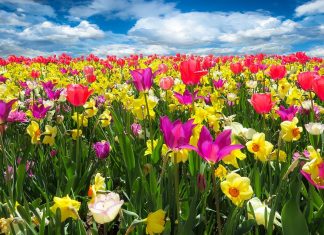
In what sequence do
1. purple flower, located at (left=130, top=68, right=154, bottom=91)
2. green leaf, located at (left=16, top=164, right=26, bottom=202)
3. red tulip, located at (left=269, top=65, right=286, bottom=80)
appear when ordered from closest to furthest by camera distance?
green leaf, located at (left=16, top=164, right=26, bottom=202)
purple flower, located at (left=130, top=68, right=154, bottom=91)
red tulip, located at (left=269, top=65, right=286, bottom=80)

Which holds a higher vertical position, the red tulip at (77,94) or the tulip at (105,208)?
the red tulip at (77,94)

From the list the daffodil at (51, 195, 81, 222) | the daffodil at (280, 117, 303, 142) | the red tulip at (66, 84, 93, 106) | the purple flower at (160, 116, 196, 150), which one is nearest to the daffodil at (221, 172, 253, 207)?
the purple flower at (160, 116, 196, 150)

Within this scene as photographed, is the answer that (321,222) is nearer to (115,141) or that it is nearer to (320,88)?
(320,88)

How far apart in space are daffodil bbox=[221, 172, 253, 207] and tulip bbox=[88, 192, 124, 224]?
462 mm

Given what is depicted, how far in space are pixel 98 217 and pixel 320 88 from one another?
6.42 feet

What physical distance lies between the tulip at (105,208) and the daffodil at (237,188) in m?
0.46

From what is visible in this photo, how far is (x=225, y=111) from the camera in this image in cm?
462

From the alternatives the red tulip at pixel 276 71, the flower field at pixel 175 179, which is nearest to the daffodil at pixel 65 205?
the flower field at pixel 175 179

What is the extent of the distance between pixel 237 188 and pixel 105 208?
54 centimetres

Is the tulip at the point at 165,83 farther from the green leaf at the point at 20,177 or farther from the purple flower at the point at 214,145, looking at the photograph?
the purple flower at the point at 214,145

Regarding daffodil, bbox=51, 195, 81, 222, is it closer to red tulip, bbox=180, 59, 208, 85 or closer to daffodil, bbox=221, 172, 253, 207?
daffodil, bbox=221, 172, 253, 207

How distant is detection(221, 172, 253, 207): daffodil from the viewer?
1.45 metres

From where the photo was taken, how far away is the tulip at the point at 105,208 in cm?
116

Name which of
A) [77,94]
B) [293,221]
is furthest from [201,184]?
[77,94]
